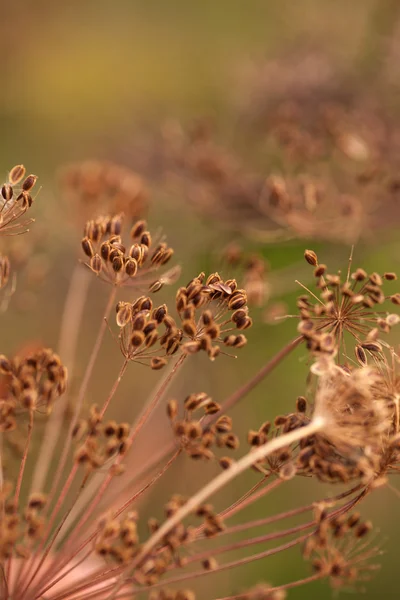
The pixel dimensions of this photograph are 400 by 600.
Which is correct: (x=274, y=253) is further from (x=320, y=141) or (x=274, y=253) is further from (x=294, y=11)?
(x=294, y=11)

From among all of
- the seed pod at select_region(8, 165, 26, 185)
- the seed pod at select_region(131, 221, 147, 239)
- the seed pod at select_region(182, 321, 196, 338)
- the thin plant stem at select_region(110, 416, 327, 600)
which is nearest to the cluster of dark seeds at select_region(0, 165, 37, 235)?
the seed pod at select_region(8, 165, 26, 185)

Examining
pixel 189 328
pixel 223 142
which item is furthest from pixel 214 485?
pixel 223 142

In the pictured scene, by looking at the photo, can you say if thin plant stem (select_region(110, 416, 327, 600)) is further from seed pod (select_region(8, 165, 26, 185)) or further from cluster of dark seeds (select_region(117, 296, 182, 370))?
seed pod (select_region(8, 165, 26, 185))

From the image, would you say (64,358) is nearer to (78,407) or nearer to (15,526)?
(78,407)

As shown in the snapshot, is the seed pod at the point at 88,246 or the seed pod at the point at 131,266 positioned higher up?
the seed pod at the point at 88,246

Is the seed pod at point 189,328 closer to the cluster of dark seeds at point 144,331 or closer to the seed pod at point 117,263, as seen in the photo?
the cluster of dark seeds at point 144,331

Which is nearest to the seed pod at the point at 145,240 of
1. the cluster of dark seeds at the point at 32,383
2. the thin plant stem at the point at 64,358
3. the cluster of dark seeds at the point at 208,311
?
the cluster of dark seeds at the point at 208,311

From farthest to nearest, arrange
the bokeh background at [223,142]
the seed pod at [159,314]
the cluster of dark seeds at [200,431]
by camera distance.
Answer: the bokeh background at [223,142] < the seed pod at [159,314] < the cluster of dark seeds at [200,431]
